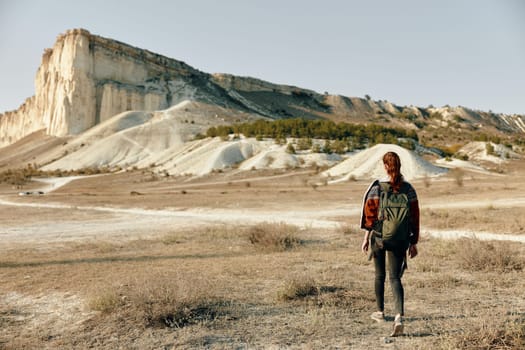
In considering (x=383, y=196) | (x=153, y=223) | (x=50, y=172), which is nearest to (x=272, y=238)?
(x=383, y=196)

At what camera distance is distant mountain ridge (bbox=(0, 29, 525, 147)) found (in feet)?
Result: 268

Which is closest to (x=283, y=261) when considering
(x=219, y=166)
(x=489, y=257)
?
(x=489, y=257)

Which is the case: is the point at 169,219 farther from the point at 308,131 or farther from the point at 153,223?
the point at 308,131

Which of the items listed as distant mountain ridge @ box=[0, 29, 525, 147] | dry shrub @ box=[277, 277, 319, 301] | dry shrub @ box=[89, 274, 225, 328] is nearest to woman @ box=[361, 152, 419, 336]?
dry shrub @ box=[277, 277, 319, 301]

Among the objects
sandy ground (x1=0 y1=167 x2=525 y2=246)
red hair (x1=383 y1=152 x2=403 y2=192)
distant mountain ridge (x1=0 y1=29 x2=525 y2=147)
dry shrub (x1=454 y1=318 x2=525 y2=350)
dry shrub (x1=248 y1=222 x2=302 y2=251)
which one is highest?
distant mountain ridge (x1=0 y1=29 x2=525 y2=147)

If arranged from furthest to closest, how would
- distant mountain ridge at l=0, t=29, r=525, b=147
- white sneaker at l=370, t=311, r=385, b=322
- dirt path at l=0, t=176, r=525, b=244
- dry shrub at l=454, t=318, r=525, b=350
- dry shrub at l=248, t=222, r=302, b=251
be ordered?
distant mountain ridge at l=0, t=29, r=525, b=147
dirt path at l=0, t=176, r=525, b=244
dry shrub at l=248, t=222, r=302, b=251
white sneaker at l=370, t=311, r=385, b=322
dry shrub at l=454, t=318, r=525, b=350

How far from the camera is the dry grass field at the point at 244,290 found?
4625 millimetres

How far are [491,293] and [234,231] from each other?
8847mm

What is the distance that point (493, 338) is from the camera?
4.08 m

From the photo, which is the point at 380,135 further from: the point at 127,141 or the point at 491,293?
the point at 491,293

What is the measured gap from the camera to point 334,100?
445ft

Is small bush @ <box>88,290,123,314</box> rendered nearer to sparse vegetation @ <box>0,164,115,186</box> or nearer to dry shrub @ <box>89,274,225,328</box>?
dry shrub @ <box>89,274,225,328</box>

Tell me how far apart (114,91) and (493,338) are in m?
87.5

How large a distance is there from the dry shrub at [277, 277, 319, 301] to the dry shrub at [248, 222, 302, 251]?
4512mm
